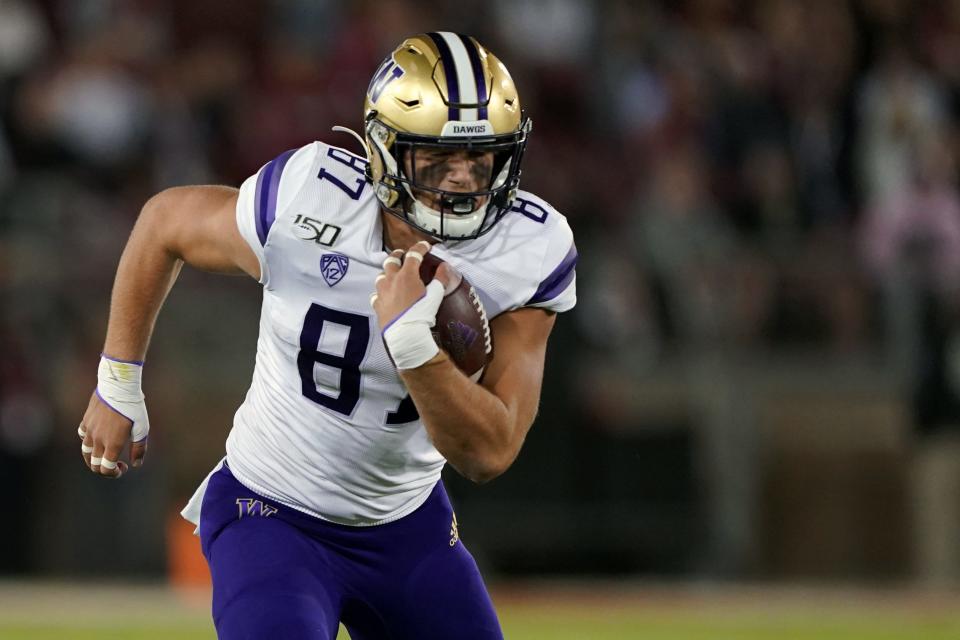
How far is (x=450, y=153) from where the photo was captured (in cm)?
342

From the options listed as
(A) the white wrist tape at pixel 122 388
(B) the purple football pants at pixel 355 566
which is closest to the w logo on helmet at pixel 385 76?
(A) the white wrist tape at pixel 122 388

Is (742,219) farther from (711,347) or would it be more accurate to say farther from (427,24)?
(427,24)

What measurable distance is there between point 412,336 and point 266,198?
0.57 meters

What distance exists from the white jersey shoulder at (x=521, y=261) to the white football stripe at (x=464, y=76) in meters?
0.30

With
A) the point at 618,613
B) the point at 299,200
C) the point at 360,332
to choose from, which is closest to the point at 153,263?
the point at 299,200

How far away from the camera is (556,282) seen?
3547mm

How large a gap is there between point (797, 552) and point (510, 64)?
338 cm

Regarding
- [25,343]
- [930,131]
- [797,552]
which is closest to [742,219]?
[930,131]

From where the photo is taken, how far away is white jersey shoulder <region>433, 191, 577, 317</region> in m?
3.49

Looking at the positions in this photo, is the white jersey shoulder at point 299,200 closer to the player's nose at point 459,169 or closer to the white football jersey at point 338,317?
the white football jersey at point 338,317

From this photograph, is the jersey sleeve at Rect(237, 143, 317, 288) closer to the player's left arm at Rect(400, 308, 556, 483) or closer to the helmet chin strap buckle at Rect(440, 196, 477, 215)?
the helmet chin strap buckle at Rect(440, 196, 477, 215)

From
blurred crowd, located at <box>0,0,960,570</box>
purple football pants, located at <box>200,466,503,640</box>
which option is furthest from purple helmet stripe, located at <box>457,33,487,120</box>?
blurred crowd, located at <box>0,0,960,570</box>

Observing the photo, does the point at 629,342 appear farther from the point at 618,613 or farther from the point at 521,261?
the point at 521,261

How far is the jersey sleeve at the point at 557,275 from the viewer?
11.6 ft
